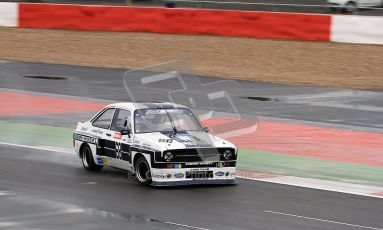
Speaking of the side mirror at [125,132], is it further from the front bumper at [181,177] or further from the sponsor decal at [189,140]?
the front bumper at [181,177]

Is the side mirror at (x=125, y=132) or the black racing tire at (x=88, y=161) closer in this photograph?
the side mirror at (x=125, y=132)

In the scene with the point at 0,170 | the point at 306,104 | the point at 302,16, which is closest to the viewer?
the point at 0,170

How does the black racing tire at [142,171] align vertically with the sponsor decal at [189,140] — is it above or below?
below

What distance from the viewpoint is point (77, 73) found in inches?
1329

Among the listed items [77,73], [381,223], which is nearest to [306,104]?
[77,73]

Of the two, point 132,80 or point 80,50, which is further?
point 80,50

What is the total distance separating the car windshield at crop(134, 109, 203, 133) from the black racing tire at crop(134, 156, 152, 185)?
572 mm

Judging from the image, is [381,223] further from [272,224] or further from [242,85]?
[242,85]

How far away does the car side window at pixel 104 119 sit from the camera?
16.2 m

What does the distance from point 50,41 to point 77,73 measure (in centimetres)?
676

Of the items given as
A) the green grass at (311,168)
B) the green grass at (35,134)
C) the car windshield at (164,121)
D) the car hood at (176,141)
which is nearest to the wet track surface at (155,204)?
the car hood at (176,141)

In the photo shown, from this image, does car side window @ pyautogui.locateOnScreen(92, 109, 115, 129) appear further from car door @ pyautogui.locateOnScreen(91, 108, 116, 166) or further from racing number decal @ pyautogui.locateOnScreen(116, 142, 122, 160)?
racing number decal @ pyautogui.locateOnScreen(116, 142, 122, 160)

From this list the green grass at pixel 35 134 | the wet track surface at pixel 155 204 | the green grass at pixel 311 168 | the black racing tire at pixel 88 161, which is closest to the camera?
the wet track surface at pixel 155 204

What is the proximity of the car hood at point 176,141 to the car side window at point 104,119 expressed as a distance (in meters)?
1.41
